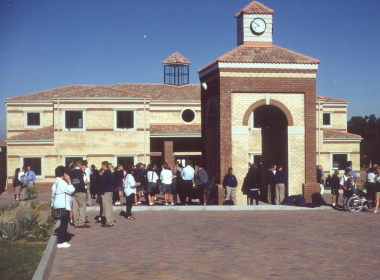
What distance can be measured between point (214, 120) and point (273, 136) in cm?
271

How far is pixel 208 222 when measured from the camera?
16.7m

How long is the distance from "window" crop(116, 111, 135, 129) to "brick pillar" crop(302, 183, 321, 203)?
17.0 metres

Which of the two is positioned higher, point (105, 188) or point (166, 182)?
point (105, 188)

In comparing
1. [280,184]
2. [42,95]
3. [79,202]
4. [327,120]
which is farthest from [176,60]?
[79,202]

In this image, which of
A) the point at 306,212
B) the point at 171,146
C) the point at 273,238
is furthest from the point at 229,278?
the point at 171,146

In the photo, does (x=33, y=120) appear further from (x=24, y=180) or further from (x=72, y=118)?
(x=24, y=180)

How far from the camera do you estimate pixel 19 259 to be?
1105cm

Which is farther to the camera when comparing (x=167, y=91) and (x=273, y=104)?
Answer: (x=167, y=91)

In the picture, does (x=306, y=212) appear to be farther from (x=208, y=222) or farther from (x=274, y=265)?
(x=274, y=265)

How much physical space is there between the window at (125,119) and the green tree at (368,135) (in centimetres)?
4744

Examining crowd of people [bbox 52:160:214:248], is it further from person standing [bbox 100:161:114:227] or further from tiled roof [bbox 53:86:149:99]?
tiled roof [bbox 53:86:149:99]

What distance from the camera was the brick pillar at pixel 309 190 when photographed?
2220cm

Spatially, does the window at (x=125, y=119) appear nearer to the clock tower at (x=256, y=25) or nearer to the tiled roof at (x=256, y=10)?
the clock tower at (x=256, y=25)

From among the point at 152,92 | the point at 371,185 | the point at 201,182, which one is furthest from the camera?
the point at 152,92
